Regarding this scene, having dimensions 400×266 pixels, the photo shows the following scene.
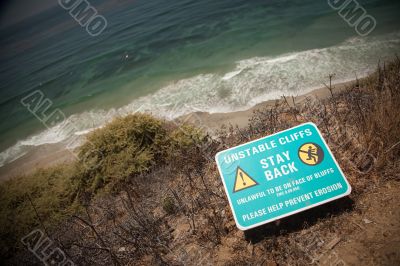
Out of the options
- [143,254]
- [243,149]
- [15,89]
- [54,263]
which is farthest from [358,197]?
[15,89]

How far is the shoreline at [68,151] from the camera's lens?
8.65 meters

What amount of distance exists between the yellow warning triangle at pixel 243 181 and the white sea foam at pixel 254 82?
6.61 m

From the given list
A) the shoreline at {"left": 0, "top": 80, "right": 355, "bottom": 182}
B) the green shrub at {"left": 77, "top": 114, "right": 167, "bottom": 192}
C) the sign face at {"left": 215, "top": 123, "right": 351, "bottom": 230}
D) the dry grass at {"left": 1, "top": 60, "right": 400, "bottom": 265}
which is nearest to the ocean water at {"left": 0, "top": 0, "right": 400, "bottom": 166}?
the shoreline at {"left": 0, "top": 80, "right": 355, "bottom": 182}

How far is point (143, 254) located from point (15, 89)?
82.9 feet

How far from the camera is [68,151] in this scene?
36.6 ft

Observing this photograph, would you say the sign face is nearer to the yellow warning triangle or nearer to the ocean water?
the yellow warning triangle

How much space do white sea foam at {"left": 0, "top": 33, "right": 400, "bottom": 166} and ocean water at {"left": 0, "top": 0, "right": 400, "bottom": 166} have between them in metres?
0.04

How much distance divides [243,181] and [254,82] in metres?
8.27

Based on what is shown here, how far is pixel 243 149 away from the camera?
3209 mm

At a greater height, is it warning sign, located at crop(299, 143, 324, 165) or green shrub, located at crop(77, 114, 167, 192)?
warning sign, located at crop(299, 143, 324, 165)

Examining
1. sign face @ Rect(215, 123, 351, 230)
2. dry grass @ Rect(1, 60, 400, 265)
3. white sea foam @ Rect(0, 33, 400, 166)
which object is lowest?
white sea foam @ Rect(0, 33, 400, 166)

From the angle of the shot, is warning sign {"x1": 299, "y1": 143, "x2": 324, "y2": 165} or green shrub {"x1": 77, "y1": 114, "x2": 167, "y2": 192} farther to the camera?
green shrub {"x1": 77, "y1": 114, "x2": 167, "y2": 192}

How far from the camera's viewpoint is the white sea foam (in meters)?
9.68

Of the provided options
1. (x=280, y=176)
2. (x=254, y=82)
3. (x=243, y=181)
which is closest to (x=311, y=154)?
(x=280, y=176)
